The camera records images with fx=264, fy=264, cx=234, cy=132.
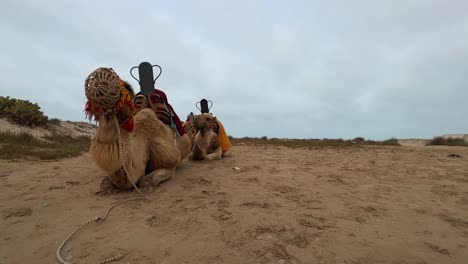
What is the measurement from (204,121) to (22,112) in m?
9.01

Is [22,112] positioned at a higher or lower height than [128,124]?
higher

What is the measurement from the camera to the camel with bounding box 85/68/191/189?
268 centimetres

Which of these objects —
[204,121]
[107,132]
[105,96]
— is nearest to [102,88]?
[105,96]

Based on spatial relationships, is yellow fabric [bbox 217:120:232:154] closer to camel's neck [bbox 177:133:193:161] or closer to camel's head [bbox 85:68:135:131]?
camel's neck [bbox 177:133:193:161]

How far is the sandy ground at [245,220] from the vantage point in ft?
6.65

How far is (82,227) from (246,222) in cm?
154

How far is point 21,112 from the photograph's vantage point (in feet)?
35.7

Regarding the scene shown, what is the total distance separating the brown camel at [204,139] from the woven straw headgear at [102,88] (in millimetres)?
3925

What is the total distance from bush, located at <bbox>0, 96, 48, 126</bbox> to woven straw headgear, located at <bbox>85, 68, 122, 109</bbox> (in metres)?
10.9

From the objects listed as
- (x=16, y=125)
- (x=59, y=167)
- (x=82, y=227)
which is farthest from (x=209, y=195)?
(x=16, y=125)

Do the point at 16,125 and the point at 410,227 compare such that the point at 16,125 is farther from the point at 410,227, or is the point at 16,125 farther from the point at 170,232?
the point at 410,227

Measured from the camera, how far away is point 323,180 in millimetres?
4363

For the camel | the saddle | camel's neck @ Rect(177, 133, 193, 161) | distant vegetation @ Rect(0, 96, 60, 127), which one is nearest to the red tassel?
the camel

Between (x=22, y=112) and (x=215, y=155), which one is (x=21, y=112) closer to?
(x=22, y=112)
